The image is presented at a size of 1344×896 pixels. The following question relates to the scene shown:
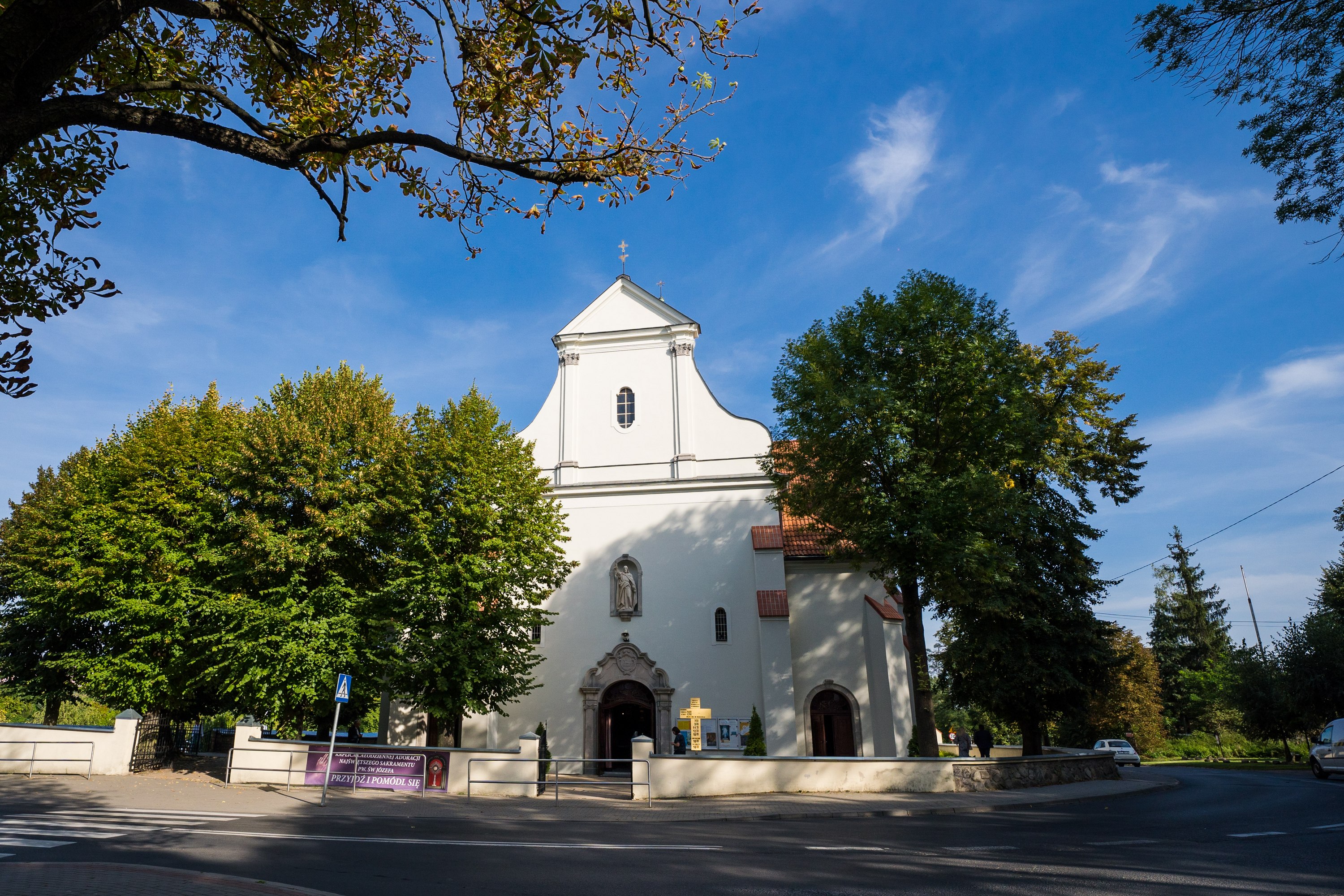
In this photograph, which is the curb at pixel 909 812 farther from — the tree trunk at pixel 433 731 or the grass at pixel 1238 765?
the grass at pixel 1238 765

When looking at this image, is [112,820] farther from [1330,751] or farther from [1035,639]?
[1330,751]

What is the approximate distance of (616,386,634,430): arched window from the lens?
2706 centimetres

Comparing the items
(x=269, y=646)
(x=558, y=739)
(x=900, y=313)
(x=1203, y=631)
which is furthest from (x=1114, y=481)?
(x=1203, y=631)

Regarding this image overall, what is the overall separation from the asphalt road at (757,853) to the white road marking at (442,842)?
0.17 ft

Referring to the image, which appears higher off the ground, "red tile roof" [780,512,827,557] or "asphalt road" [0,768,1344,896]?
"red tile roof" [780,512,827,557]

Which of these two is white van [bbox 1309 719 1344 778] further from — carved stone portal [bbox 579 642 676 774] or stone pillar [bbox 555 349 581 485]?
stone pillar [bbox 555 349 581 485]

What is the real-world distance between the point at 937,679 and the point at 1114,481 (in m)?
8.63

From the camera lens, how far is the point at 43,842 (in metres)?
8.92

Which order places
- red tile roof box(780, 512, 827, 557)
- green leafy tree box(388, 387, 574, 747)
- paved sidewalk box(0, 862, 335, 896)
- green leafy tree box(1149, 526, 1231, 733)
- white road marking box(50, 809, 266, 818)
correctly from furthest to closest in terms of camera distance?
1. green leafy tree box(1149, 526, 1231, 733)
2. red tile roof box(780, 512, 827, 557)
3. green leafy tree box(388, 387, 574, 747)
4. white road marking box(50, 809, 266, 818)
5. paved sidewalk box(0, 862, 335, 896)

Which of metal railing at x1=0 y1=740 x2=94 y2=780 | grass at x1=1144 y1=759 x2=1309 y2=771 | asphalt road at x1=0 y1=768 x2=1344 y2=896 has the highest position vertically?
metal railing at x1=0 y1=740 x2=94 y2=780

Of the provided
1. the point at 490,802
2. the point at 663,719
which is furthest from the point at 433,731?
the point at 663,719

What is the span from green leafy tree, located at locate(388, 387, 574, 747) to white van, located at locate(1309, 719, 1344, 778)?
22.2 metres

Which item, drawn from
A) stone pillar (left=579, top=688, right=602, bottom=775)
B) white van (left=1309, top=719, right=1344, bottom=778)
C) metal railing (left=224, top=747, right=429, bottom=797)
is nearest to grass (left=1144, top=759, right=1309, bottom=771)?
white van (left=1309, top=719, right=1344, bottom=778)

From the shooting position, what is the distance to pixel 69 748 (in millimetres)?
19047
